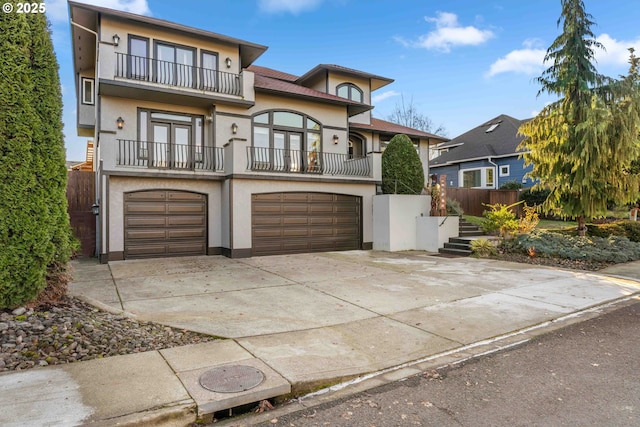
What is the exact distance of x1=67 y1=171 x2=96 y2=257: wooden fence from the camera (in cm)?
1181

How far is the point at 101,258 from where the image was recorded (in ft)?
34.2

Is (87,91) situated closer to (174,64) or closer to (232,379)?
(174,64)

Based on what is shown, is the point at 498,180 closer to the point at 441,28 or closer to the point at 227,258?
the point at 441,28

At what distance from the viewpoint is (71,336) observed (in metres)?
4.07

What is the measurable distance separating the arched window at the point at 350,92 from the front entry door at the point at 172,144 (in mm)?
7556

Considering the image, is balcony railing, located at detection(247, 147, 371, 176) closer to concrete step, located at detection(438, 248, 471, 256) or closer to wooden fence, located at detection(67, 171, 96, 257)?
concrete step, located at detection(438, 248, 471, 256)

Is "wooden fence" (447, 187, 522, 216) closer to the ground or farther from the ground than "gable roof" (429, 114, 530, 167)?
closer to the ground

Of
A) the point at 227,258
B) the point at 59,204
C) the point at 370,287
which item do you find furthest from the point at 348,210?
the point at 59,204

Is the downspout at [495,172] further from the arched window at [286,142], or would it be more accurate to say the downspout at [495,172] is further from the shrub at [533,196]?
the arched window at [286,142]

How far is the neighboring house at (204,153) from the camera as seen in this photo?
11.0 m

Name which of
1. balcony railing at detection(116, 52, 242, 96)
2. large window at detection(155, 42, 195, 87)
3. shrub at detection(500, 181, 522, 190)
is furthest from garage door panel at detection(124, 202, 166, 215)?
shrub at detection(500, 181, 522, 190)

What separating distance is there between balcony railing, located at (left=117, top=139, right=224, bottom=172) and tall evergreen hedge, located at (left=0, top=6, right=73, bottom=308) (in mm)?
6159

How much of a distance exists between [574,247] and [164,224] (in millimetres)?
12331

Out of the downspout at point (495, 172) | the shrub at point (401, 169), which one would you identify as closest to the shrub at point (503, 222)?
the shrub at point (401, 169)
